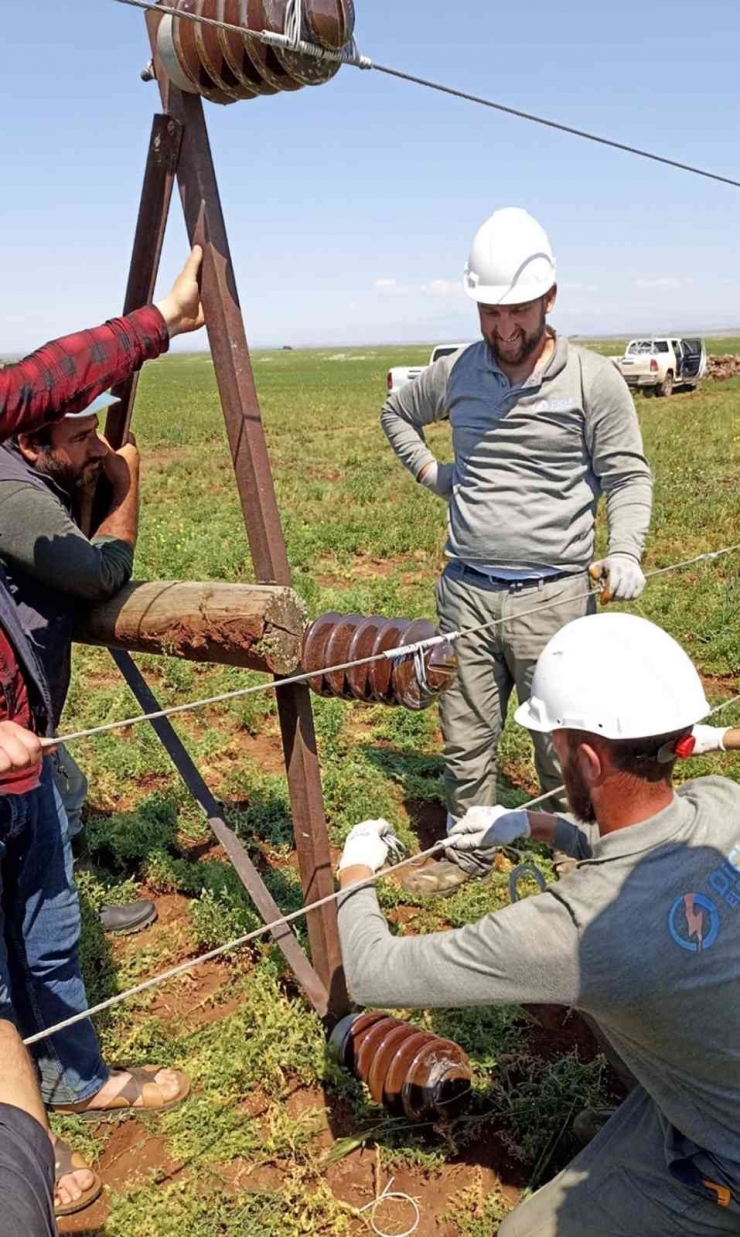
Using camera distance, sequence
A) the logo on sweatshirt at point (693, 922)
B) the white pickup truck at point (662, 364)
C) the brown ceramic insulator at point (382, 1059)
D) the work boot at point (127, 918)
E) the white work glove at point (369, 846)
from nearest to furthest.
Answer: the logo on sweatshirt at point (693, 922), the white work glove at point (369, 846), the brown ceramic insulator at point (382, 1059), the work boot at point (127, 918), the white pickup truck at point (662, 364)

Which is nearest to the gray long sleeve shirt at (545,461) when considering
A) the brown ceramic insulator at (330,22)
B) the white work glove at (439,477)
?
the white work glove at (439,477)

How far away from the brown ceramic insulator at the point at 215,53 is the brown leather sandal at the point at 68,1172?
291cm

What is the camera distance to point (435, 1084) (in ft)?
8.96

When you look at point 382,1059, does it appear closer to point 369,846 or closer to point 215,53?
point 369,846

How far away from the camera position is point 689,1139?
81.9 inches

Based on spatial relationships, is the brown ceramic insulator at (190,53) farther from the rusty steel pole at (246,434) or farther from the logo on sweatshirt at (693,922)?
the logo on sweatshirt at (693,922)

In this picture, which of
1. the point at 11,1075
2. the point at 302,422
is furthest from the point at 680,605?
the point at 302,422

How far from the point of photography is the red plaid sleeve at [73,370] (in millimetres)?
2125

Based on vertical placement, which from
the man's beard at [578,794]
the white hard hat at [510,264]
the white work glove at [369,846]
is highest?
the white hard hat at [510,264]

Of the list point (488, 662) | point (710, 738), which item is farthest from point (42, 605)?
point (710, 738)

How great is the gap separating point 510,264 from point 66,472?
1.68 metres

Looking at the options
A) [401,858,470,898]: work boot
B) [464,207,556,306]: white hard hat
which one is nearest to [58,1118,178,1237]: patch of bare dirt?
[401,858,470,898]: work boot

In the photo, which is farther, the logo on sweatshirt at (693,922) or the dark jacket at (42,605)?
the dark jacket at (42,605)

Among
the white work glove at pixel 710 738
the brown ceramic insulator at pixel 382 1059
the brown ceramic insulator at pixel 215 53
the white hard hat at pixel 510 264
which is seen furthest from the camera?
the white hard hat at pixel 510 264
